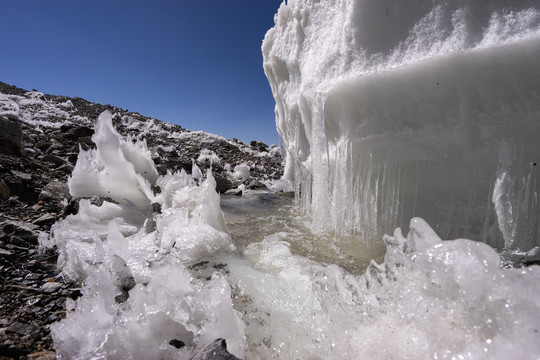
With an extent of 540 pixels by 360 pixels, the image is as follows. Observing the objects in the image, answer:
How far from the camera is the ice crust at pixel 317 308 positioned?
985mm

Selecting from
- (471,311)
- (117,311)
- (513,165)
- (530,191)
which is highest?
(513,165)

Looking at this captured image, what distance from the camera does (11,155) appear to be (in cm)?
507

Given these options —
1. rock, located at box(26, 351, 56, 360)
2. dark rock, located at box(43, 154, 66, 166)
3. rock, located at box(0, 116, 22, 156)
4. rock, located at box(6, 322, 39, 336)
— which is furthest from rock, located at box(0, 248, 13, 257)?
dark rock, located at box(43, 154, 66, 166)

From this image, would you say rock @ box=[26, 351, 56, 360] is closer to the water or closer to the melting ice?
the melting ice

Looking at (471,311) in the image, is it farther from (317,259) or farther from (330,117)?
(330,117)

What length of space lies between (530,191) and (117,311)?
292 cm

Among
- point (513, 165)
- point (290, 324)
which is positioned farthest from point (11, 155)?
point (513, 165)

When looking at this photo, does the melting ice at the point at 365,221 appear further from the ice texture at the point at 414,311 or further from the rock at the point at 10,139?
the rock at the point at 10,139

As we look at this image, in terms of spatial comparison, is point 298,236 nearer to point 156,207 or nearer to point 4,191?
point 156,207

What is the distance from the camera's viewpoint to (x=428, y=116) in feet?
7.55

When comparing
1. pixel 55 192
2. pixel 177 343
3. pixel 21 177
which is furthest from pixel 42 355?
pixel 21 177

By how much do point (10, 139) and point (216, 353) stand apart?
244 inches

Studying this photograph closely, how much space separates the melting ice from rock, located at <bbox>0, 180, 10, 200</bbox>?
93 centimetres

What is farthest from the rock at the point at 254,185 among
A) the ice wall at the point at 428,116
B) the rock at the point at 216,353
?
the rock at the point at 216,353
